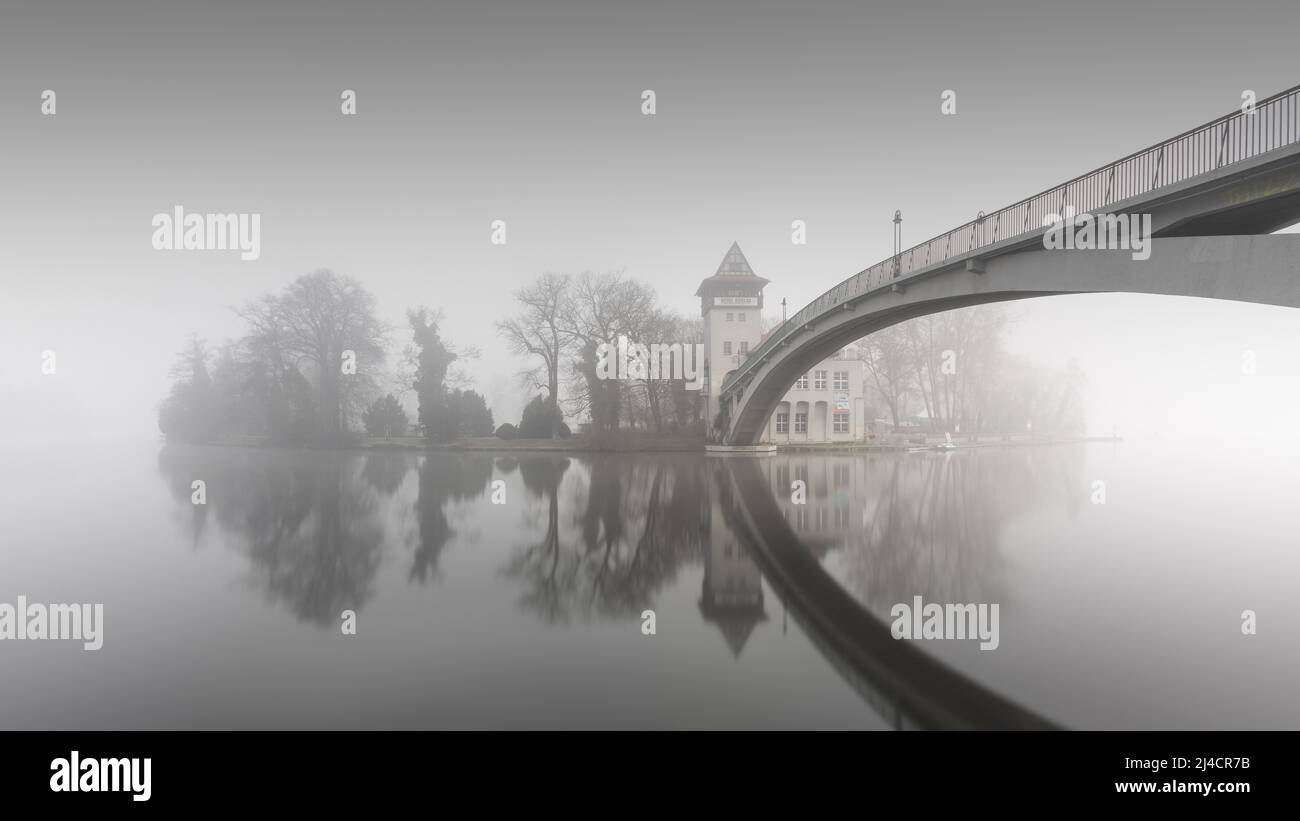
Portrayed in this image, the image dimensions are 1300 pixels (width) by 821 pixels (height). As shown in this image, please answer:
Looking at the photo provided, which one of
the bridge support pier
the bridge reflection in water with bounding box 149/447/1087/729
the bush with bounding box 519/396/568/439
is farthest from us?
the bush with bounding box 519/396/568/439

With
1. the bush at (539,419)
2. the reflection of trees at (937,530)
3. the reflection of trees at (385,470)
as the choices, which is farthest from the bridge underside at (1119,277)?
the bush at (539,419)

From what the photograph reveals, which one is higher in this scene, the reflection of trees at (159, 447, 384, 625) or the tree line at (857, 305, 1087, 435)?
the tree line at (857, 305, 1087, 435)

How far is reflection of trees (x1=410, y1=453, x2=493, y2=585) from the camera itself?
404 inches

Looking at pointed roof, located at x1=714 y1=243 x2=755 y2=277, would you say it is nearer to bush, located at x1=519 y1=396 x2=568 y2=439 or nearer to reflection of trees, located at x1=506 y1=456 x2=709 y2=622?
bush, located at x1=519 y1=396 x2=568 y2=439

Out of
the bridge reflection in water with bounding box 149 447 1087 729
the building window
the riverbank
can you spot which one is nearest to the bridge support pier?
the riverbank

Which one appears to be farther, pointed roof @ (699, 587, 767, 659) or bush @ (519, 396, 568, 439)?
bush @ (519, 396, 568, 439)

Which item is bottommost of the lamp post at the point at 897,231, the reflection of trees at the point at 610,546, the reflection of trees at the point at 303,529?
the reflection of trees at the point at 610,546

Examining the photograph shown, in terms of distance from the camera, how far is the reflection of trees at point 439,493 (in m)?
10.3

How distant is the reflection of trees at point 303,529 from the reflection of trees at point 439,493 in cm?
78

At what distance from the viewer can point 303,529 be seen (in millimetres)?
12750

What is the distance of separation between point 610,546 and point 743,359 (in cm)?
3048

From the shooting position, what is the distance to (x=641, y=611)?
24.9ft

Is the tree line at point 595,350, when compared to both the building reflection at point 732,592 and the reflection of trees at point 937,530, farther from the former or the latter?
the building reflection at point 732,592
